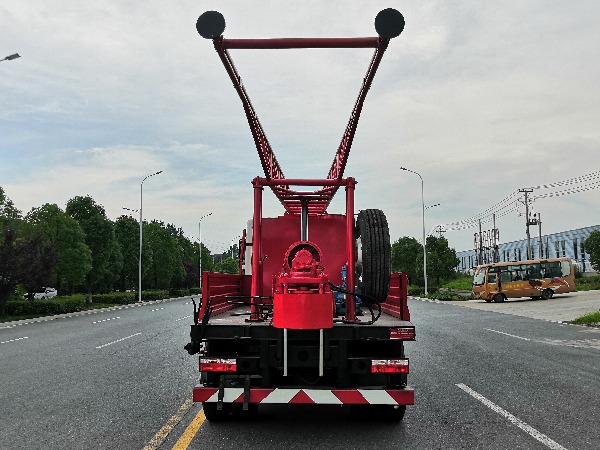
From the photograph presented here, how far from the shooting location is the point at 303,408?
24.1 ft

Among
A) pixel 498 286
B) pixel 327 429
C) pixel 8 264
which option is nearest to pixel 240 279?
pixel 327 429

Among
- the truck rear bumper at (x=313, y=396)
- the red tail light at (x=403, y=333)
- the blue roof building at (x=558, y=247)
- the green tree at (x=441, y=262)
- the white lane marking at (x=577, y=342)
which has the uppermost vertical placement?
the blue roof building at (x=558, y=247)

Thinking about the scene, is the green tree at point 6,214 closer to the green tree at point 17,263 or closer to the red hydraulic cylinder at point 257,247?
the green tree at point 17,263

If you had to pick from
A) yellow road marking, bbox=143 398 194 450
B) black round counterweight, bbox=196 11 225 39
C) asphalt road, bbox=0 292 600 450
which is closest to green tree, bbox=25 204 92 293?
asphalt road, bbox=0 292 600 450

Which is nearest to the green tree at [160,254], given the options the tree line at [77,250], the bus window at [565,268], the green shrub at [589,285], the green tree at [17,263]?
the tree line at [77,250]

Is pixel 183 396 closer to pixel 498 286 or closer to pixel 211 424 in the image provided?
pixel 211 424

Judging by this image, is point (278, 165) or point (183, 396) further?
point (278, 165)

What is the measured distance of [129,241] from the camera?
188 feet

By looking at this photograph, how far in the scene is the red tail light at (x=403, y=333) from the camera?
576 cm

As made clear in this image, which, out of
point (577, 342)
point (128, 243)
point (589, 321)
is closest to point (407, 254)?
point (128, 243)

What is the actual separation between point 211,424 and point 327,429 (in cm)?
131

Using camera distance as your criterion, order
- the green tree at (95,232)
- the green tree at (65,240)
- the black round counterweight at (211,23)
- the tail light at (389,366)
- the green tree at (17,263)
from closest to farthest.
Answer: the black round counterweight at (211,23)
the tail light at (389,366)
the green tree at (17,263)
the green tree at (65,240)
the green tree at (95,232)

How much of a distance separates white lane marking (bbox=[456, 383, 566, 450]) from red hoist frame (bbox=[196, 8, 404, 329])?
2173mm

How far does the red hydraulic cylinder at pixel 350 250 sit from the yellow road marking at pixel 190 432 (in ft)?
6.73
